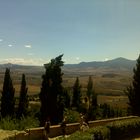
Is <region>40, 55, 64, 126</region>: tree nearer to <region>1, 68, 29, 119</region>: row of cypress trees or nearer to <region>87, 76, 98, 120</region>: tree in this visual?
<region>87, 76, 98, 120</region>: tree

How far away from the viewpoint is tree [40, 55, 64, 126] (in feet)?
136

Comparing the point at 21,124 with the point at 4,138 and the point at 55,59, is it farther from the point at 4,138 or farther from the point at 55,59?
the point at 55,59

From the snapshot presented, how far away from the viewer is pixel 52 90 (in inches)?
1668

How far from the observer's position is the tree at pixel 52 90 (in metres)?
41.4

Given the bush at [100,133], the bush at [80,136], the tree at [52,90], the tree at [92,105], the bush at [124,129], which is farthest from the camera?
the tree at [52,90]

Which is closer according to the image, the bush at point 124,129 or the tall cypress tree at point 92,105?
the bush at point 124,129

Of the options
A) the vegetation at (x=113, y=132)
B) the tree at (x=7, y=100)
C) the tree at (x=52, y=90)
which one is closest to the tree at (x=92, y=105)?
the tree at (x=52, y=90)

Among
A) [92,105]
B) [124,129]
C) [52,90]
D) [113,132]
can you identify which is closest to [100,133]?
[113,132]

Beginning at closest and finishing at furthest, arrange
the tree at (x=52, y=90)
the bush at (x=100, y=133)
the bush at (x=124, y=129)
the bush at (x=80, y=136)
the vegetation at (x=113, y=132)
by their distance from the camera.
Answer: the bush at (x=80, y=136) → the vegetation at (x=113, y=132) → the bush at (x=100, y=133) → the bush at (x=124, y=129) → the tree at (x=52, y=90)

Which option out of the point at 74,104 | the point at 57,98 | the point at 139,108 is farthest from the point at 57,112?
the point at 74,104

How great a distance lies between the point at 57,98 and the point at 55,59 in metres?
5.04

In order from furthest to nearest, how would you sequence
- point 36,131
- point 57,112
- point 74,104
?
point 74,104
point 57,112
point 36,131

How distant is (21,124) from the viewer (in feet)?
84.4

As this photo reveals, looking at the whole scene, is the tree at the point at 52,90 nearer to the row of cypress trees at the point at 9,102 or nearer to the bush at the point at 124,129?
the bush at the point at 124,129
